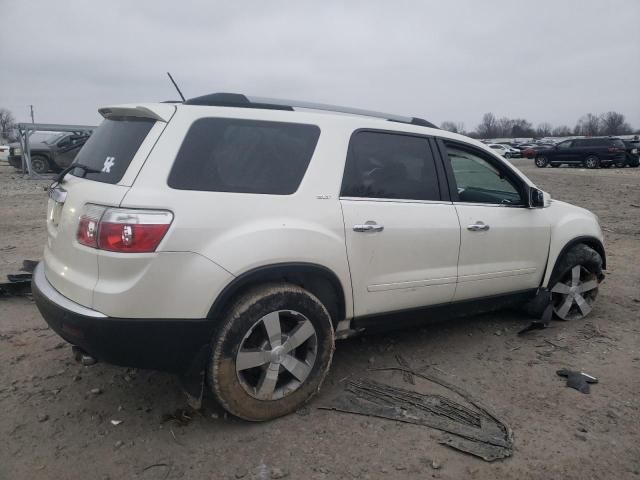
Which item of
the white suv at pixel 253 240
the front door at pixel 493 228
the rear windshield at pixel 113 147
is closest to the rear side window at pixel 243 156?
the white suv at pixel 253 240

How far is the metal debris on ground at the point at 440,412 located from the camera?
273 cm

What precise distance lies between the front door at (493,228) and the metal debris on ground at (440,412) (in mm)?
861

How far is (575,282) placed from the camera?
4.59 m

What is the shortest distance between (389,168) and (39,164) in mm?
19370

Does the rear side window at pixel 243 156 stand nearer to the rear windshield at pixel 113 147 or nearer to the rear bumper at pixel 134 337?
the rear windshield at pixel 113 147

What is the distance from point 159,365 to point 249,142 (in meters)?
1.30

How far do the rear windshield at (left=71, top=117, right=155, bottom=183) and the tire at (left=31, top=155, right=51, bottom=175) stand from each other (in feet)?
60.4

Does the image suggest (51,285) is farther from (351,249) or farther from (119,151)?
(351,249)

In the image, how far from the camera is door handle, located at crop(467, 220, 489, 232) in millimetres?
3641

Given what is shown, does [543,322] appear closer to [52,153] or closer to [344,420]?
[344,420]

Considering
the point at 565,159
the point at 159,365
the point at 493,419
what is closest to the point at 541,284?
the point at 493,419

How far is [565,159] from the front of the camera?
91.8 ft

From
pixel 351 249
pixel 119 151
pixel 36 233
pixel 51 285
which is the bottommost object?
pixel 36 233

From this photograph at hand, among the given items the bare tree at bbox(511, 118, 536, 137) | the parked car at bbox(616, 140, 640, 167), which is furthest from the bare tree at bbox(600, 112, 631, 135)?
the parked car at bbox(616, 140, 640, 167)
